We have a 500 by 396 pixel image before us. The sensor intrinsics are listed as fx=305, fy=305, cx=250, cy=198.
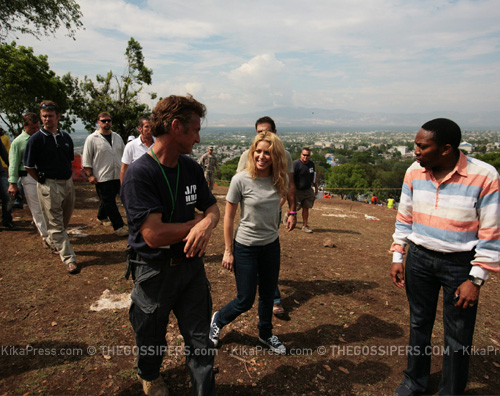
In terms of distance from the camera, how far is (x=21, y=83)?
16.0 meters

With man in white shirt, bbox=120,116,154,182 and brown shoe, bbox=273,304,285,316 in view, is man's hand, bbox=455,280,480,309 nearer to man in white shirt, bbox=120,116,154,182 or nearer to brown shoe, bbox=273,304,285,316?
brown shoe, bbox=273,304,285,316

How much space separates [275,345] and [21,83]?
19.3 m

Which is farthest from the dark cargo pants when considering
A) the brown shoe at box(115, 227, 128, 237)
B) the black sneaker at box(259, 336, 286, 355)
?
the brown shoe at box(115, 227, 128, 237)

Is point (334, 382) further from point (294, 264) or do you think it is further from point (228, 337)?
point (294, 264)

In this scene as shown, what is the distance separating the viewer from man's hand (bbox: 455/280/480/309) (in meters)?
2.19

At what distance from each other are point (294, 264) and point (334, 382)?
2849mm

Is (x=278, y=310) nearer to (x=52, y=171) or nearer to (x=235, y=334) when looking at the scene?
(x=235, y=334)

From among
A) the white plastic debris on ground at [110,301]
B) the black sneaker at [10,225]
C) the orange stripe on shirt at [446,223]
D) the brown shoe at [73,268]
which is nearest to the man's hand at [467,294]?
the orange stripe on shirt at [446,223]

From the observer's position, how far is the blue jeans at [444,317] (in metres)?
2.33

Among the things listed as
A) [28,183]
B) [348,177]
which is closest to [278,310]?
[28,183]

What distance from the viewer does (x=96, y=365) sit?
2830 millimetres

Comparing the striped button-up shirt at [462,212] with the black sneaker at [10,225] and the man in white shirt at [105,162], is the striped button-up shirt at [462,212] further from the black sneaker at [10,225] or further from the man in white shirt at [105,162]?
the black sneaker at [10,225]

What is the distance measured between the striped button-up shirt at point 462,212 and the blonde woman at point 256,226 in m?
1.21

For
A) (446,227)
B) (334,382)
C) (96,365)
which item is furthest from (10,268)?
(446,227)
